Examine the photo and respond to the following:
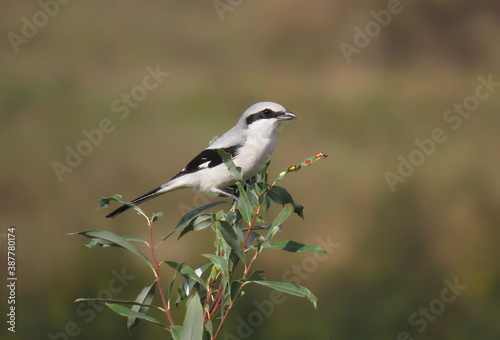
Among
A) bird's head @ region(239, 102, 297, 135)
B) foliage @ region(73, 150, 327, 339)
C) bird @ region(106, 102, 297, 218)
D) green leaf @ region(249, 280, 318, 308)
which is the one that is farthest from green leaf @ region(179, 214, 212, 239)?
bird's head @ region(239, 102, 297, 135)

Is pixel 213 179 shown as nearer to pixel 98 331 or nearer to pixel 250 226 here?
pixel 250 226

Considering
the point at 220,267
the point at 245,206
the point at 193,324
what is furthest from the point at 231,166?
the point at 193,324

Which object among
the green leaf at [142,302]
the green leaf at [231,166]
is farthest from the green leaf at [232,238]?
the green leaf at [142,302]

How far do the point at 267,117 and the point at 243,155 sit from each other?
6.4 inches

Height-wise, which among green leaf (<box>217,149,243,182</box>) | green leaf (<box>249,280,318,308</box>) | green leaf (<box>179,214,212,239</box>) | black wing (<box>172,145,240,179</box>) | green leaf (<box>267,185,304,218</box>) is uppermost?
black wing (<box>172,145,240,179</box>)

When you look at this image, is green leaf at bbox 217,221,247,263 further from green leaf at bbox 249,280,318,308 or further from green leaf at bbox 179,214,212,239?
green leaf at bbox 179,214,212,239

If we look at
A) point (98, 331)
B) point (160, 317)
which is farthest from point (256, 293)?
point (98, 331)

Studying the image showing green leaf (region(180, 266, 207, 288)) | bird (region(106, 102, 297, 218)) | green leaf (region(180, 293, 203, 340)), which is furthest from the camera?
bird (region(106, 102, 297, 218))

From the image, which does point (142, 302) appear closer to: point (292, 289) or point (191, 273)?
point (191, 273)

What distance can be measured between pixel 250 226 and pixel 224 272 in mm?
109

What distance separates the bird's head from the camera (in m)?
2.28

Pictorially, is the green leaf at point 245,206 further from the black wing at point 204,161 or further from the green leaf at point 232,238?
the black wing at point 204,161

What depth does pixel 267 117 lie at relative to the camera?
90.2 inches

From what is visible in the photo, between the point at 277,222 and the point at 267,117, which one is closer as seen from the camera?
the point at 277,222
